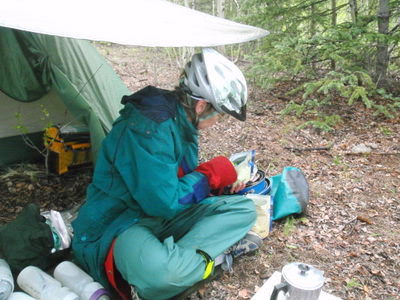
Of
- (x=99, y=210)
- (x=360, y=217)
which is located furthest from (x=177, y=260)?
(x=360, y=217)

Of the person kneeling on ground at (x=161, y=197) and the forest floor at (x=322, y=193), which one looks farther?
the forest floor at (x=322, y=193)

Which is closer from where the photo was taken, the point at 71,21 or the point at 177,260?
the point at 71,21

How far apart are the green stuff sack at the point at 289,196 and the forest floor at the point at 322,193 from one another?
0.37 ft

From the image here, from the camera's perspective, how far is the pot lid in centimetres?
159

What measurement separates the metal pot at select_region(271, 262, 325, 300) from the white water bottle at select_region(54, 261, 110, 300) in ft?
3.90

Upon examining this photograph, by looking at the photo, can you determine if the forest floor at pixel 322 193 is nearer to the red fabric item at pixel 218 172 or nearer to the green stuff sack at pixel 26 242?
the red fabric item at pixel 218 172

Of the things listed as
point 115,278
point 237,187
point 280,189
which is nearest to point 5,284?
point 115,278

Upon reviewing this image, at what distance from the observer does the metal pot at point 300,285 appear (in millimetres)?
1585

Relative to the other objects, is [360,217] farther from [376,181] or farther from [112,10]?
[112,10]

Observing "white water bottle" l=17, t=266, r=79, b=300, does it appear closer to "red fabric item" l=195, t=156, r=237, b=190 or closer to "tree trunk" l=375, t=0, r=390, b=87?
"red fabric item" l=195, t=156, r=237, b=190

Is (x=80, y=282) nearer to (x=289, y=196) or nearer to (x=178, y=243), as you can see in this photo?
(x=178, y=243)

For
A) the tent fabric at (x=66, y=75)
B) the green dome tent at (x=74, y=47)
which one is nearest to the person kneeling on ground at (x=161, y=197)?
the green dome tent at (x=74, y=47)

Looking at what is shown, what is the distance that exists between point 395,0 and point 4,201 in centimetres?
514

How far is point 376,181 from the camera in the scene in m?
3.61
